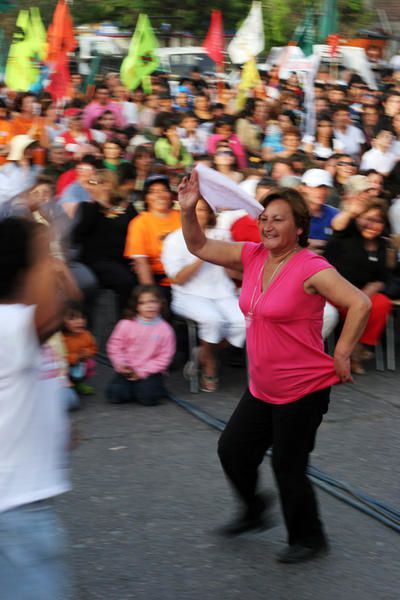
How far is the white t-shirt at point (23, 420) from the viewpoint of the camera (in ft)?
10.1

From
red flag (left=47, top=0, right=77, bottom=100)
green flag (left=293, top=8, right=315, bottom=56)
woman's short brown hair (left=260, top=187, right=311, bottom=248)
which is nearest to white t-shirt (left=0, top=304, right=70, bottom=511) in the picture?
woman's short brown hair (left=260, top=187, right=311, bottom=248)

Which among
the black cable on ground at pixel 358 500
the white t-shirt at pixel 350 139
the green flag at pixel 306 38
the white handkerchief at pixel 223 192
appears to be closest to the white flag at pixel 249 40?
the green flag at pixel 306 38

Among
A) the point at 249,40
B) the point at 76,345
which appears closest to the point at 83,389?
the point at 76,345

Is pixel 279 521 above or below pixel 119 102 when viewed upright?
below

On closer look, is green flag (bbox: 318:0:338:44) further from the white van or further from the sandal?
the sandal

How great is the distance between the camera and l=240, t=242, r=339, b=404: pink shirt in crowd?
4422 millimetres

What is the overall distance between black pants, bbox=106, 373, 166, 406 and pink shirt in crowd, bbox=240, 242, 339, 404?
2.84 metres

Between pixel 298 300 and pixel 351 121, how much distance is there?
10.5 m

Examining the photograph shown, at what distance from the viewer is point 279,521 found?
5238mm

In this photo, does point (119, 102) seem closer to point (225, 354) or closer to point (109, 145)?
point (109, 145)

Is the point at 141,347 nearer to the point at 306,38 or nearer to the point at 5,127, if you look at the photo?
the point at 5,127

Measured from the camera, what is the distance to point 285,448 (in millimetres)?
4516

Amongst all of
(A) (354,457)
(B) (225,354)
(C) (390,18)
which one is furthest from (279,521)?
(C) (390,18)

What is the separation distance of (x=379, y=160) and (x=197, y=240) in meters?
7.88
